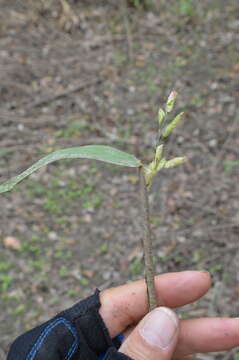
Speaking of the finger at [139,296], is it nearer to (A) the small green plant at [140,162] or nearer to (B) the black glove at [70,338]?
(B) the black glove at [70,338]

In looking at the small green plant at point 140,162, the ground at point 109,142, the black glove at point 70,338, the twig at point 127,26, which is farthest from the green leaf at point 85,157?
the twig at point 127,26

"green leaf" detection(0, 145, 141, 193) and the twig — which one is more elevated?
the twig

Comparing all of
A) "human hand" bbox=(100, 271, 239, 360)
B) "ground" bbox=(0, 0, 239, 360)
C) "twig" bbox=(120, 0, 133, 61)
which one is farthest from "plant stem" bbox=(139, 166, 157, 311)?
"twig" bbox=(120, 0, 133, 61)

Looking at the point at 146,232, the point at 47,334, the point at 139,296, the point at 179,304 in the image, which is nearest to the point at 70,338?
the point at 47,334

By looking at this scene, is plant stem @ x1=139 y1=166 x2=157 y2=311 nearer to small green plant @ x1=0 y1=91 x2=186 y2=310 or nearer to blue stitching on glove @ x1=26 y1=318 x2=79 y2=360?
small green plant @ x1=0 y1=91 x2=186 y2=310

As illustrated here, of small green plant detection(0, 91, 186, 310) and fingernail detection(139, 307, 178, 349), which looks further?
fingernail detection(139, 307, 178, 349)

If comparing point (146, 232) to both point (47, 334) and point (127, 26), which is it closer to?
point (47, 334)

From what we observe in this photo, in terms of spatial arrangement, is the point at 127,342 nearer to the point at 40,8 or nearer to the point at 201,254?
the point at 201,254

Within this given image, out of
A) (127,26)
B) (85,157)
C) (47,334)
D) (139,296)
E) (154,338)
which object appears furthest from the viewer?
(127,26)

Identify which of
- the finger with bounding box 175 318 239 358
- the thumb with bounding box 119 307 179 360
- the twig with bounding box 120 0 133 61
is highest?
the twig with bounding box 120 0 133 61
